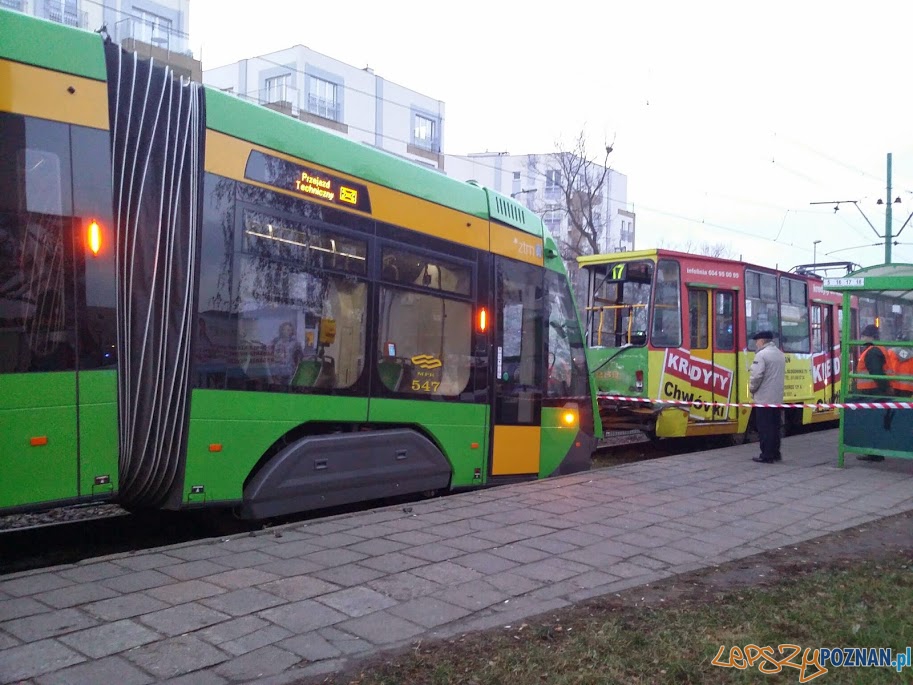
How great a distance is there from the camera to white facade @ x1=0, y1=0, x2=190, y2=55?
2786 cm

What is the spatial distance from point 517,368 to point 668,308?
465 centimetres

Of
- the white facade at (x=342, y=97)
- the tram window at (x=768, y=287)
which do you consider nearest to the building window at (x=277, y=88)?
the white facade at (x=342, y=97)

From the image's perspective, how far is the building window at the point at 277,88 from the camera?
40.3 metres

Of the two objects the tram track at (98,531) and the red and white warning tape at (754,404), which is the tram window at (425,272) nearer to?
the tram track at (98,531)

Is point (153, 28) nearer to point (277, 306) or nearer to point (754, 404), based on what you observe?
point (754, 404)

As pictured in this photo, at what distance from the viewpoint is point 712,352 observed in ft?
42.7

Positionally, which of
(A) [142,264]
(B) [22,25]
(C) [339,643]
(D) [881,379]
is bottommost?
(C) [339,643]

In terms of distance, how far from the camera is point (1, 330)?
4684 mm

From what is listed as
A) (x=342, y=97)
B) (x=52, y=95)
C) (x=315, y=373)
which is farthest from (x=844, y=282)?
(x=342, y=97)

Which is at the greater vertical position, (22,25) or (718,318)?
(22,25)

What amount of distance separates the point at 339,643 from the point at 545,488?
4.39 metres

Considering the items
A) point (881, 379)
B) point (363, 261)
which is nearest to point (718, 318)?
point (881, 379)

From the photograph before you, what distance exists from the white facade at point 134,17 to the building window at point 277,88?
26.0ft

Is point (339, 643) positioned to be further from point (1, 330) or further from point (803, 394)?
point (803, 394)
